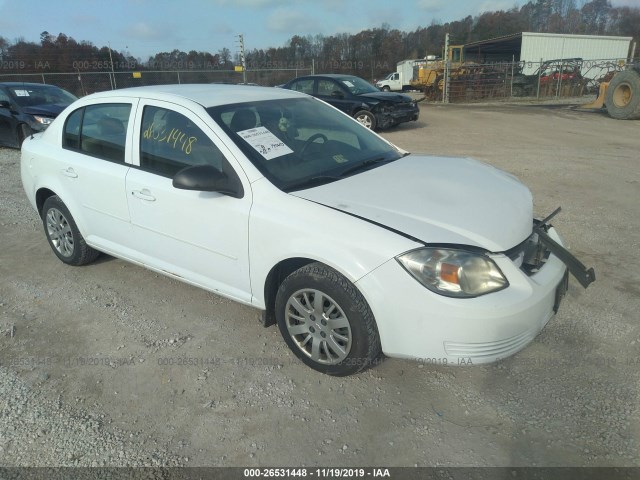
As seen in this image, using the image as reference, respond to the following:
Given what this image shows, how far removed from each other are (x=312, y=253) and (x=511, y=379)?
4.65ft

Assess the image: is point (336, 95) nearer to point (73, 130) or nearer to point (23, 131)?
point (23, 131)

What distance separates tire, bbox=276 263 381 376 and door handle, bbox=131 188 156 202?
3.92 ft

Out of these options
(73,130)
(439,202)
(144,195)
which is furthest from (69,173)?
(439,202)

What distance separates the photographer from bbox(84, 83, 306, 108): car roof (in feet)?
10.9

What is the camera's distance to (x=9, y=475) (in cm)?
223

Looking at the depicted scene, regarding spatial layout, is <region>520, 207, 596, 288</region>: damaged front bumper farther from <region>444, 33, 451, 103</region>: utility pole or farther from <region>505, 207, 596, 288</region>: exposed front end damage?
<region>444, 33, 451, 103</region>: utility pole

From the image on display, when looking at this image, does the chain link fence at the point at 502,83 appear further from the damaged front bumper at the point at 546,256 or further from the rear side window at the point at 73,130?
the damaged front bumper at the point at 546,256

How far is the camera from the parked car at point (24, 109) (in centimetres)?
975

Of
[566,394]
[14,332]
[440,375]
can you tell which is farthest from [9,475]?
[566,394]

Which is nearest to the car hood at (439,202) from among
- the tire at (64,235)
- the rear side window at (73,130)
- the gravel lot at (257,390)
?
the gravel lot at (257,390)

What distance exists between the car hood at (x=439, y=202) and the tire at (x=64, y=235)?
252 cm

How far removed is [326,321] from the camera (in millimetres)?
2703

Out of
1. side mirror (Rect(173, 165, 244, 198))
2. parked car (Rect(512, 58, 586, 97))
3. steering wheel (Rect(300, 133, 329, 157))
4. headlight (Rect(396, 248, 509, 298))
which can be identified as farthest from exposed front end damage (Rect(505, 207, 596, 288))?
parked car (Rect(512, 58, 586, 97))

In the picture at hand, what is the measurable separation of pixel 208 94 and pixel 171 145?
0.51 m
